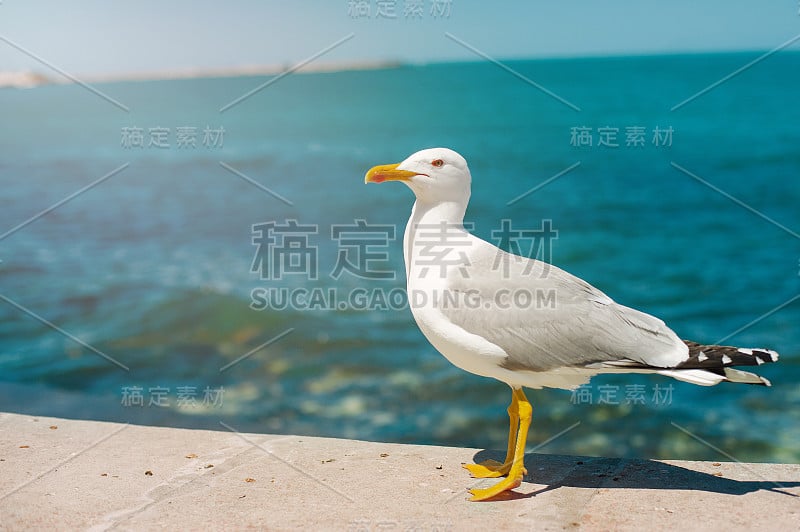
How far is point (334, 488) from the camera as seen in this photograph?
4.15 metres

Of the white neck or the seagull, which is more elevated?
the white neck

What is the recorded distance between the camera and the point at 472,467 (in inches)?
176

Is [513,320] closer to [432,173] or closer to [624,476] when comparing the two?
[432,173]

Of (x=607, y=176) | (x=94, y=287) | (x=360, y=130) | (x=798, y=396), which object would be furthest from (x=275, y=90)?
(x=798, y=396)

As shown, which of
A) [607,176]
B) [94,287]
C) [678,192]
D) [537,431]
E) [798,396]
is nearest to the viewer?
[537,431]

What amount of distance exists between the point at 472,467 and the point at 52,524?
215cm

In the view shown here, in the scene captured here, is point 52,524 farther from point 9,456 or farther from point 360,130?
point 360,130

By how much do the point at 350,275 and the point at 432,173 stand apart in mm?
9399

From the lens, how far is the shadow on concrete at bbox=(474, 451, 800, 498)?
4.13 meters
